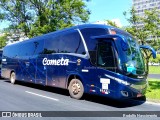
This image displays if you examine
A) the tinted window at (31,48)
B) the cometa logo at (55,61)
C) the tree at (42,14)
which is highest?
the tree at (42,14)

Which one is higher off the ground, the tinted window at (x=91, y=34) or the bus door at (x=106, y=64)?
the tinted window at (x=91, y=34)

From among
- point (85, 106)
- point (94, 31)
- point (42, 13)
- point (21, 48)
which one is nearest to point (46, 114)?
point (85, 106)

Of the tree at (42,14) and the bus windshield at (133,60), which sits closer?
the bus windshield at (133,60)

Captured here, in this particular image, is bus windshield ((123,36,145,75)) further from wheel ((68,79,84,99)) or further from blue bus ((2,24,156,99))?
wheel ((68,79,84,99))

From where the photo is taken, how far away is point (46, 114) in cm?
830

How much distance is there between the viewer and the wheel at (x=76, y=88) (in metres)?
11.4

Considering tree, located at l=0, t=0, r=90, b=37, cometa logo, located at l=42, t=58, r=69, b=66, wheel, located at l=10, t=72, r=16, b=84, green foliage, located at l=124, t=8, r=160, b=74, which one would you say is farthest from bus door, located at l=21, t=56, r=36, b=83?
tree, located at l=0, t=0, r=90, b=37

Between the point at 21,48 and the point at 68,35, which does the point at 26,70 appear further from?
the point at 68,35

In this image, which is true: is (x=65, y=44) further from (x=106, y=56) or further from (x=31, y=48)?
(x=31, y=48)

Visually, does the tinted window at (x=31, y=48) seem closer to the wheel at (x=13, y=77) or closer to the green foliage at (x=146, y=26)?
the wheel at (x=13, y=77)

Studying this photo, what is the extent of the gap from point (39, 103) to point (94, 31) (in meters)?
3.87

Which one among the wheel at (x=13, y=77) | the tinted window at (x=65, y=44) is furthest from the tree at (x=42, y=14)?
the tinted window at (x=65, y=44)

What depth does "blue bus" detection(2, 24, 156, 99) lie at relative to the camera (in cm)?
971

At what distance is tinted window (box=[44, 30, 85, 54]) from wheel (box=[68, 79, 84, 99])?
1407 millimetres
